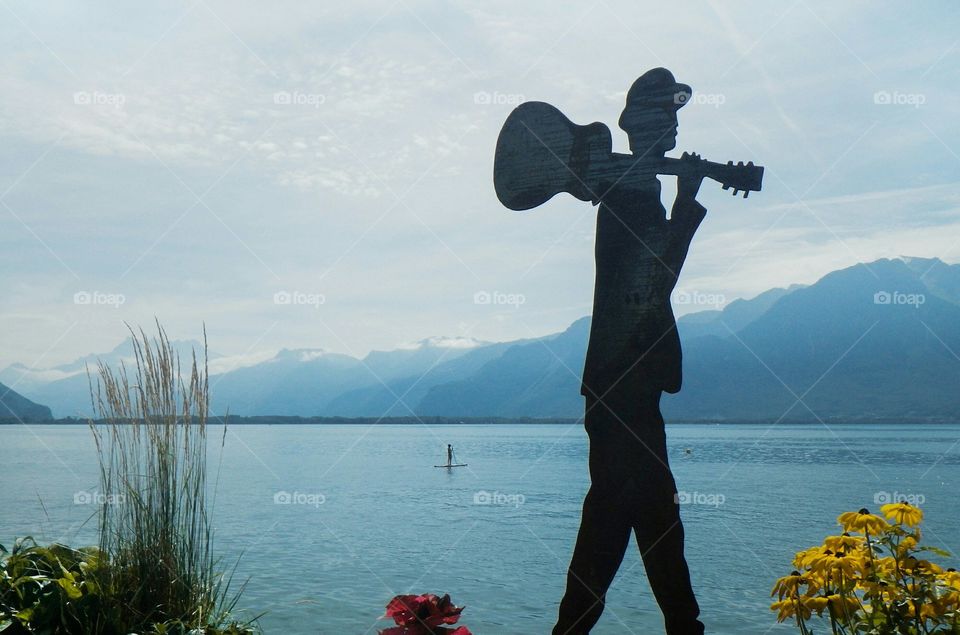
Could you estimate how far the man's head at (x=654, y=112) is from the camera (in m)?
4.02

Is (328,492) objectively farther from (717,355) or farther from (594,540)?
(717,355)

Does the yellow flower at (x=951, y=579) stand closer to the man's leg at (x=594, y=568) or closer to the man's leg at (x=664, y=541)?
the man's leg at (x=664, y=541)

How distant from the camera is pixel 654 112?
4035mm

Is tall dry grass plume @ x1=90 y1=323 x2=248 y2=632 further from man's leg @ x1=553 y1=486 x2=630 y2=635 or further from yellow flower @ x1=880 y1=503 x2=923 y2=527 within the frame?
yellow flower @ x1=880 y1=503 x2=923 y2=527

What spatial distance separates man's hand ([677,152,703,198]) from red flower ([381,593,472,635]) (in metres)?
2.24

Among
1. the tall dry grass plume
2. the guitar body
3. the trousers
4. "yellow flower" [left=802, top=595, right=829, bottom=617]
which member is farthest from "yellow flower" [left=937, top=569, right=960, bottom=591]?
the tall dry grass plume

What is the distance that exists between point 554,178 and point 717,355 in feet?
532

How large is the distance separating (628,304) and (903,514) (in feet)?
4.90

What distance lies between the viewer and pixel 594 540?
3.75 m

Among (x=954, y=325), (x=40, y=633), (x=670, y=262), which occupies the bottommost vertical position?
(x=40, y=633)

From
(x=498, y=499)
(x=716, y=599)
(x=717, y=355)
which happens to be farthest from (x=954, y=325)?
(x=716, y=599)

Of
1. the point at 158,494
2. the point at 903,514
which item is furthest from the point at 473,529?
the point at 903,514

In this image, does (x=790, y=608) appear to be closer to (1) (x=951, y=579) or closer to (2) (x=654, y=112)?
(1) (x=951, y=579)

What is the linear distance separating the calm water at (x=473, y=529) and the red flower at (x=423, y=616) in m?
2.57
